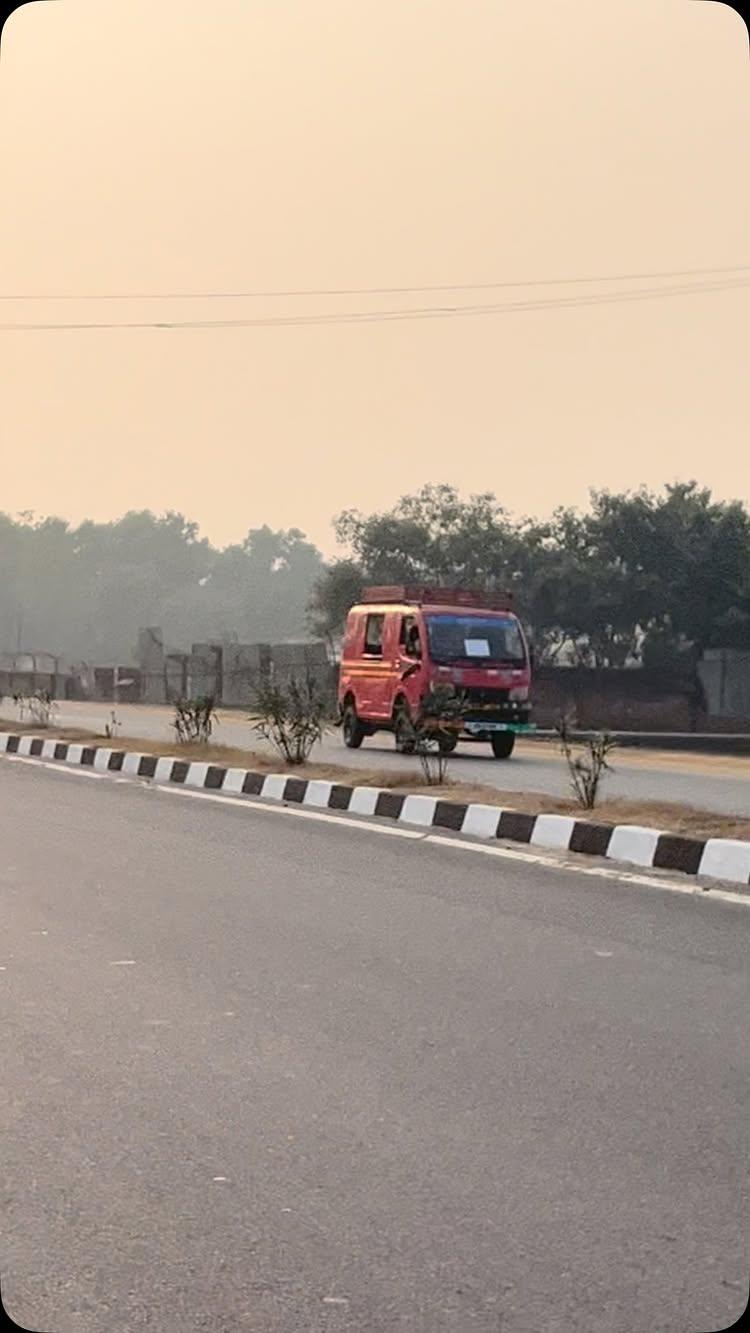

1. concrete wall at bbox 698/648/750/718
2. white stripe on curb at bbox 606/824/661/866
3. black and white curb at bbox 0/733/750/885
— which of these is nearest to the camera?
black and white curb at bbox 0/733/750/885

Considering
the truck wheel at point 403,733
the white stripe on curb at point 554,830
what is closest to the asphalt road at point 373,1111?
the white stripe on curb at point 554,830

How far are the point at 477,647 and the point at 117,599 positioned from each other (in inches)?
5666

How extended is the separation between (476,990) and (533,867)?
4316mm

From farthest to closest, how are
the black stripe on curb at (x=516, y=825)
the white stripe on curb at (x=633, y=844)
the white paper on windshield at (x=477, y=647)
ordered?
1. the white paper on windshield at (x=477, y=647)
2. the black stripe on curb at (x=516, y=825)
3. the white stripe on curb at (x=633, y=844)

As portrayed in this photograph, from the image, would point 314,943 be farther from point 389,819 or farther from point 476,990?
point 389,819

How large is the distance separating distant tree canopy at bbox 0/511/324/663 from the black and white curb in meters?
134

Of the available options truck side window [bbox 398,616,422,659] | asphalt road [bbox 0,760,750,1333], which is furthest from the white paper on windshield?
asphalt road [bbox 0,760,750,1333]

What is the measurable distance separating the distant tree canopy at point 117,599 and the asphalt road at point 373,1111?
477ft

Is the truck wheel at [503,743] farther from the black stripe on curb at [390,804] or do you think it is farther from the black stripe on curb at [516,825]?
the black stripe on curb at [516,825]

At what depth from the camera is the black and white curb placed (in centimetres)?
1172

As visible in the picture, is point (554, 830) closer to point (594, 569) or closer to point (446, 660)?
point (446, 660)

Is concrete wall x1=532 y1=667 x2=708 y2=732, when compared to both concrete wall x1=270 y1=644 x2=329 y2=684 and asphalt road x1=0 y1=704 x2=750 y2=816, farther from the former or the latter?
asphalt road x1=0 y1=704 x2=750 y2=816

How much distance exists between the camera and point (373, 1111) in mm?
5688

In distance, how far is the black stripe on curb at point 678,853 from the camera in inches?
464
